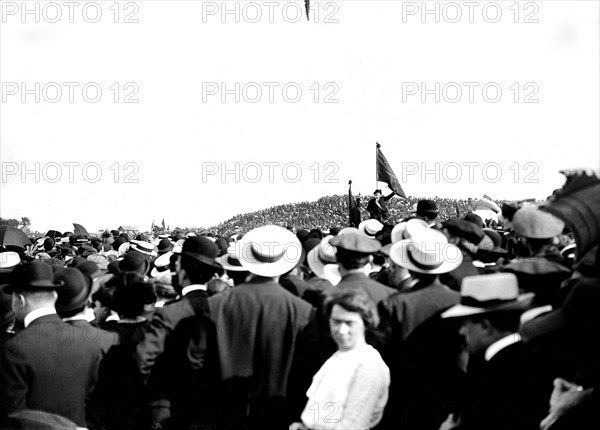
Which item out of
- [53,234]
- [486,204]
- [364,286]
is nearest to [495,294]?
[364,286]

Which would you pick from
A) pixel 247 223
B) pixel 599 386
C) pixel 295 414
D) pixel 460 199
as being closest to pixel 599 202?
pixel 599 386

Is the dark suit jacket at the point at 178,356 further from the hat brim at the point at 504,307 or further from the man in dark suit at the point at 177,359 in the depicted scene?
the hat brim at the point at 504,307

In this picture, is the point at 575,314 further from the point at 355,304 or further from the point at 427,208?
the point at 427,208

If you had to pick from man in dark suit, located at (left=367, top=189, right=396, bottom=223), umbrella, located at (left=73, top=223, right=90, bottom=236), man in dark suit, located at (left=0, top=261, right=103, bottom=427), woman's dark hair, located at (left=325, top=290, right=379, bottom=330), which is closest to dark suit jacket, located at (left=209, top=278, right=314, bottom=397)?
woman's dark hair, located at (left=325, top=290, right=379, bottom=330)

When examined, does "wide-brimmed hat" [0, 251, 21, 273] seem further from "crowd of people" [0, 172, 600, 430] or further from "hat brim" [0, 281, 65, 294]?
"hat brim" [0, 281, 65, 294]

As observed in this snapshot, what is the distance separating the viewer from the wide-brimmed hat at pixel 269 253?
5863 millimetres

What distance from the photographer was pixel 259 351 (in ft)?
18.6

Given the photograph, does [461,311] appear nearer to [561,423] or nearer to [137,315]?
[561,423]

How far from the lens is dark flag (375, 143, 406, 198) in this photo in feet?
63.2

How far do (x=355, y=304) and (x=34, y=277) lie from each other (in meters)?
2.31

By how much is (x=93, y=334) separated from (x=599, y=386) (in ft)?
11.4

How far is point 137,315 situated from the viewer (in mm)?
6188

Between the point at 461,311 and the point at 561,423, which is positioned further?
the point at 461,311

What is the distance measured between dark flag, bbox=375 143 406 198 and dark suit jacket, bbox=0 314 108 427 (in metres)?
14.2
